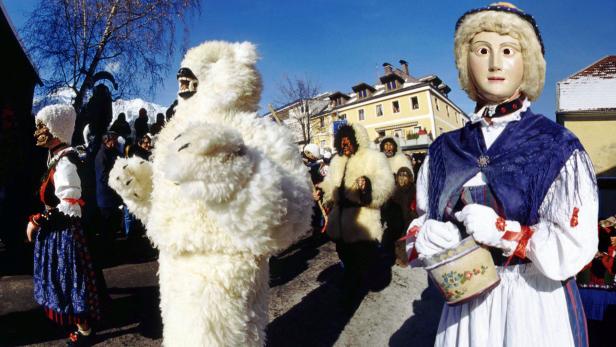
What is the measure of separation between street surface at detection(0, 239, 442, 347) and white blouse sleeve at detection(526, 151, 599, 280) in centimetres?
194

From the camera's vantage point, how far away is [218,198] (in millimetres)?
1416

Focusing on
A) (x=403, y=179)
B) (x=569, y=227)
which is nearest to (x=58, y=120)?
(x=569, y=227)

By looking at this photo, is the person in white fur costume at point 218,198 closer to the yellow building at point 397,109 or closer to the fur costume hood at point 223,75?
the fur costume hood at point 223,75

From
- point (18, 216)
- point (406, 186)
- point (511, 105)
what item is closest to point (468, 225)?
point (511, 105)

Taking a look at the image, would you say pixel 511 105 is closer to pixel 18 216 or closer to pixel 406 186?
pixel 406 186

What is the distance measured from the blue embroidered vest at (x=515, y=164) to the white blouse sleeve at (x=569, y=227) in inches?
1.8

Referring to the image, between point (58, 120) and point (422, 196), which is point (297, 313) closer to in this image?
point (422, 196)

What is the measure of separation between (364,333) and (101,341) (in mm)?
2294

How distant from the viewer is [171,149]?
1.39 metres

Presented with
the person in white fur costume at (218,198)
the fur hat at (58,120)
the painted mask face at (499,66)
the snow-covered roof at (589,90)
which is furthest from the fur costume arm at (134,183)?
the snow-covered roof at (589,90)

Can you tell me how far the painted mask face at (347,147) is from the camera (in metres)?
3.84

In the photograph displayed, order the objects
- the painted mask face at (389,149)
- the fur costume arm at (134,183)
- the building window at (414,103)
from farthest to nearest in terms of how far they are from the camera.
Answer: the building window at (414,103) < the painted mask face at (389,149) < the fur costume arm at (134,183)

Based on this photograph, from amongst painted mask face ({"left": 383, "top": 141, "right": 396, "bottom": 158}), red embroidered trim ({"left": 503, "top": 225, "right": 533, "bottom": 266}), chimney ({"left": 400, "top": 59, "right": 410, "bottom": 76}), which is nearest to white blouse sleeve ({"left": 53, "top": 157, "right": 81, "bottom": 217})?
red embroidered trim ({"left": 503, "top": 225, "right": 533, "bottom": 266})

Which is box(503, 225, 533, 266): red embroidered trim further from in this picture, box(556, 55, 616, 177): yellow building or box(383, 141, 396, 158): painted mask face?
box(556, 55, 616, 177): yellow building
